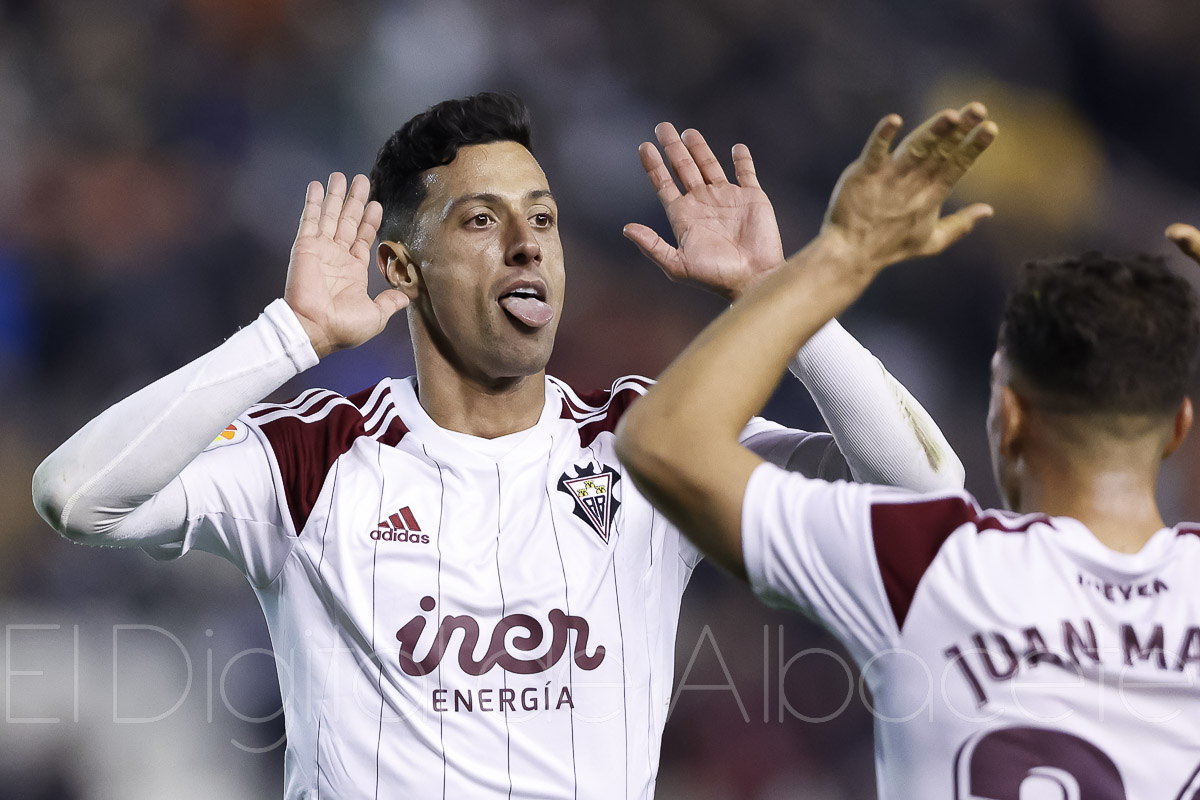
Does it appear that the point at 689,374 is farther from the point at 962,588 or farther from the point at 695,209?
the point at 695,209

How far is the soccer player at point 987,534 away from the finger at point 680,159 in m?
1.24

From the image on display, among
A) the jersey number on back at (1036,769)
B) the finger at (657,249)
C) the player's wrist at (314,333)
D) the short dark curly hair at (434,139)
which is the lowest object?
the jersey number on back at (1036,769)

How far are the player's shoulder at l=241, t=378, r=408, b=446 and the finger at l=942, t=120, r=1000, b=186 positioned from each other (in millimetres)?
1692

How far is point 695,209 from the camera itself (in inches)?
108

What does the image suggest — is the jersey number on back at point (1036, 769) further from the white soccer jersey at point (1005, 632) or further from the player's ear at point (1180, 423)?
the player's ear at point (1180, 423)

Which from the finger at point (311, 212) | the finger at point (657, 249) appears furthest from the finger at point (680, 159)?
the finger at point (311, 212)

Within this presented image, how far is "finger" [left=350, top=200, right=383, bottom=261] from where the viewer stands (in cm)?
278

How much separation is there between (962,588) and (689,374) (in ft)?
1.61

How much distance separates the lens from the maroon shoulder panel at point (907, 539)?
1537 millimetres

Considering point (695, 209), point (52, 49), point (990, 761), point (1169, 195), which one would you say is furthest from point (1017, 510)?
point (52, 49)

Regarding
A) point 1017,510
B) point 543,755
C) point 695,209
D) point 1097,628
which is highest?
point 695,209

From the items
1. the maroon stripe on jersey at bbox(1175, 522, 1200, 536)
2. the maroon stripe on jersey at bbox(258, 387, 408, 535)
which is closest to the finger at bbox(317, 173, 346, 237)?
the maroon stripe on jersey at bbox(258, 387, 408, 535)

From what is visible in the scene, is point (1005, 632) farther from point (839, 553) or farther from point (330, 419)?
point (330, 419)

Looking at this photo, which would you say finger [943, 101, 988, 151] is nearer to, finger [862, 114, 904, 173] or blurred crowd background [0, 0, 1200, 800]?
finger [862, 114, 904, 173]
